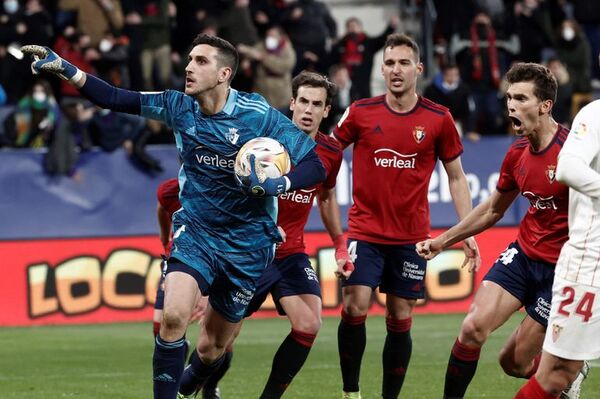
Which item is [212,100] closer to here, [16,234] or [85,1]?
[16,234]

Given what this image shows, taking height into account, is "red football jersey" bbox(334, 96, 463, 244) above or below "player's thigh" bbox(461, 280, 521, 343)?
above

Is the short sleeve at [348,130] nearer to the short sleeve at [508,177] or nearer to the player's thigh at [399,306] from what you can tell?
the player's thigh at [399,306]

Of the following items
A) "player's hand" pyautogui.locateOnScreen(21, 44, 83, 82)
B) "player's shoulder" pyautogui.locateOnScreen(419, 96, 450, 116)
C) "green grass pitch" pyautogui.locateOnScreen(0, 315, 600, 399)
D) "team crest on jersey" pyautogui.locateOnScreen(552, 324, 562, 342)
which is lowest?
"green grass pitch" pyautogui.locateOnScreen(0, 315, 600, 399)

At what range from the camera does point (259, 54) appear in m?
19.9

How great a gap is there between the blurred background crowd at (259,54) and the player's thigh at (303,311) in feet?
27.9

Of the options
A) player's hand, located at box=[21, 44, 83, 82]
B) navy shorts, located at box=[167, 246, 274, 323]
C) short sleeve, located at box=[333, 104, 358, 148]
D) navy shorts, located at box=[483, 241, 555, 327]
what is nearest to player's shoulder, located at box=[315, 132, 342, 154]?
short sleeve, located at box=[333, 104, 358, 148]

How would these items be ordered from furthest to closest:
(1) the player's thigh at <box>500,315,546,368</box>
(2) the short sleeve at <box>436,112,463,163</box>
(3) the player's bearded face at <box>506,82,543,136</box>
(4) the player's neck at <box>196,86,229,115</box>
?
(2) the short sleeve at <box>436,112,463,163</box>, (1) the player's thigh at <box>500,315,546,368</box>, (4) the player's neck at <box>196,86,229,115</box>, (3) the player's bearded face at <box>506,82,543,136</box>

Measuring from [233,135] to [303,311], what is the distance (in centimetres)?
167

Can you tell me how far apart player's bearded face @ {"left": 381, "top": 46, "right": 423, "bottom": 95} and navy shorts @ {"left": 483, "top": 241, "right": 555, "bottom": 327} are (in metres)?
1.91

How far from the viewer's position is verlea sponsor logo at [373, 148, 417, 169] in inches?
400

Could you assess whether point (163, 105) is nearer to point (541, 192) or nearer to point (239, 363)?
point (541, 192)

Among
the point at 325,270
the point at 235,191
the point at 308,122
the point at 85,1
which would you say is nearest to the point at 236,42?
the point at 85,1

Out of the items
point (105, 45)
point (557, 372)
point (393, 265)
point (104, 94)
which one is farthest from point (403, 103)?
point (105, 45)

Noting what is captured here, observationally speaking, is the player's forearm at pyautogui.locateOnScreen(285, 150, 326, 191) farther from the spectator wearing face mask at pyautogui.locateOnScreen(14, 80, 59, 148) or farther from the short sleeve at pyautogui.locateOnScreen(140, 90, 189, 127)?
the spectator wearing face mask at pyautogui.locateOnScreen(14, 80, 59, 148)
